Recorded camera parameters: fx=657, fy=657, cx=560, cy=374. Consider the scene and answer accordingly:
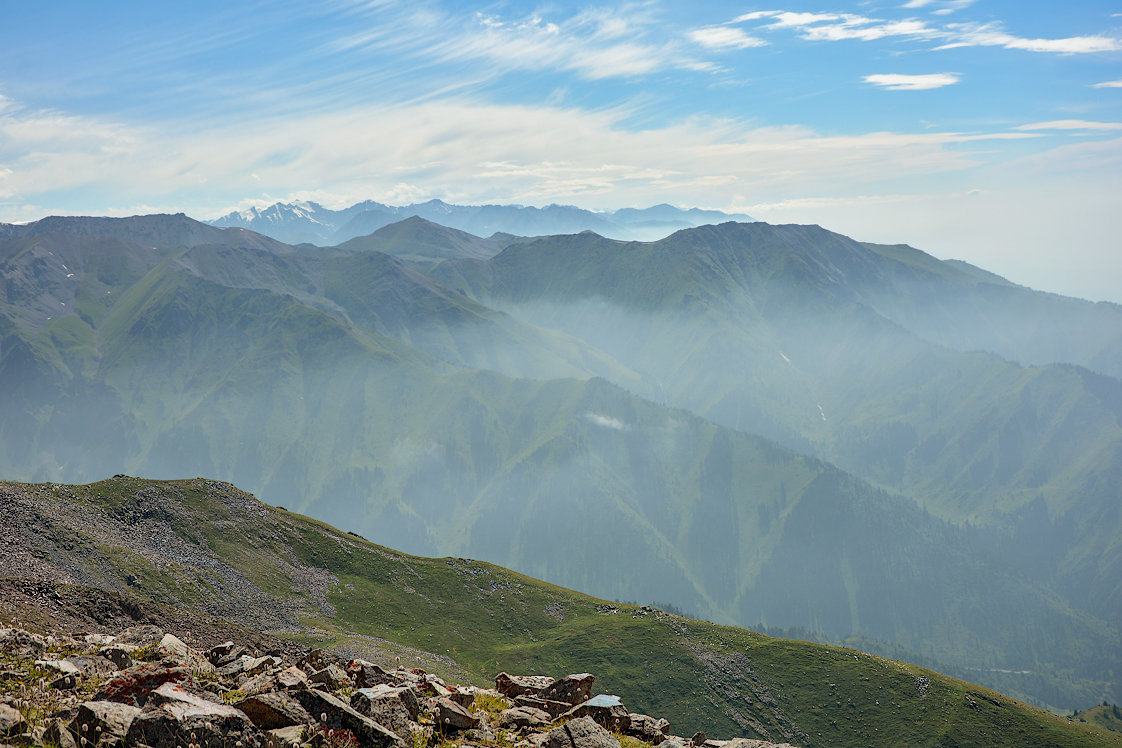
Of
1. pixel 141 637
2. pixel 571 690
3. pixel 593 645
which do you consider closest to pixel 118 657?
pixel 141 637

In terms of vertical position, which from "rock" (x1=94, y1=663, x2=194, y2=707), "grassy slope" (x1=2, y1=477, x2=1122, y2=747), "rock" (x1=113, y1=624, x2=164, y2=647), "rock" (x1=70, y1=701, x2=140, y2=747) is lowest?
"grassy slope" (x1=2, y1=477, x2=1122, y2=747)

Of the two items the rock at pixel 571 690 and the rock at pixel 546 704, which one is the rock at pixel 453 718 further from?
the rock at pixel 571 690

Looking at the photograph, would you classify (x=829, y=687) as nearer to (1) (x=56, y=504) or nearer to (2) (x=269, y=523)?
(2) (x=269, y=523)

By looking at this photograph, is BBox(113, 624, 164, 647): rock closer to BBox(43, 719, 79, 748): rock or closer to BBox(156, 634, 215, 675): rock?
BBox(156, 634, 215, 675): rock

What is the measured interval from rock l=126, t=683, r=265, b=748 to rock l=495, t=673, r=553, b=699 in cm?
1508

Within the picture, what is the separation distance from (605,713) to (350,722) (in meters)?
11.9

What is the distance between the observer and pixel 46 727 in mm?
18781

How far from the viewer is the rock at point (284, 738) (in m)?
19.4

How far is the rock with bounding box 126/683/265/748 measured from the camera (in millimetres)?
18656

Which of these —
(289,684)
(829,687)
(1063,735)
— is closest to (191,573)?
(289,684)

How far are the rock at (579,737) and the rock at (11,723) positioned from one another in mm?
15949

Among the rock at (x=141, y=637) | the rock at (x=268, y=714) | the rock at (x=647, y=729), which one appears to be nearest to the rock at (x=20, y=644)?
the rock at (x=141, y=637)

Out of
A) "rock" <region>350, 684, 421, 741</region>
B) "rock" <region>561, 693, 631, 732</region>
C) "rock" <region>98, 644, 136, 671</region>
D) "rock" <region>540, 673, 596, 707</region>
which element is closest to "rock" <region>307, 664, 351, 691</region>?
"rock" <region>350, 684, 421, 741</region>

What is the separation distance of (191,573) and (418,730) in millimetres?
108691
